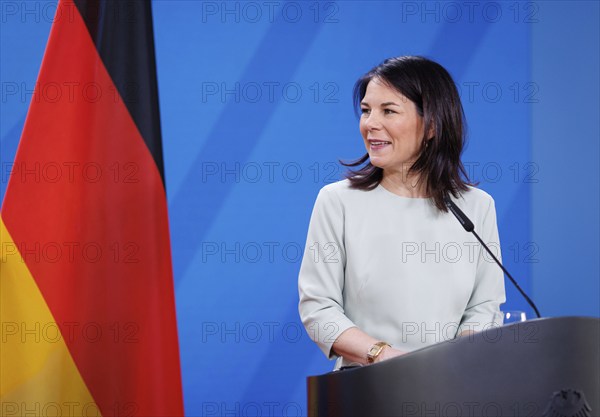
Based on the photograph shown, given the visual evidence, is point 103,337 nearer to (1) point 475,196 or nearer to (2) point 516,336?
(1) point 475,196

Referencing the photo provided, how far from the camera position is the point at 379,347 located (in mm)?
1507

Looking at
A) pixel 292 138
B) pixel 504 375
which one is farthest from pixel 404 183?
pixel 292 138

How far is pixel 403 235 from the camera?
5.70 feet

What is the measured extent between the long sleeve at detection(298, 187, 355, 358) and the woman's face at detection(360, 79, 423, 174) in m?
0.15

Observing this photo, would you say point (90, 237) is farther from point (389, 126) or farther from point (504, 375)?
point (504, 375)

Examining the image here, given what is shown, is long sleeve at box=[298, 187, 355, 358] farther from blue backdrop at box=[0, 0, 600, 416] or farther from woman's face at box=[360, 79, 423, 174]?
blue backdrop at box=[0, 0, 600, 416]

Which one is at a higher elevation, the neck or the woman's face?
the woman's face

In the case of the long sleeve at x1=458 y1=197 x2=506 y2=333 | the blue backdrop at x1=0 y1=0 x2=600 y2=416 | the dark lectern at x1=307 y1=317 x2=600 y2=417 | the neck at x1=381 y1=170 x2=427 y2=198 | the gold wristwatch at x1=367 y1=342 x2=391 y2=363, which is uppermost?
the blue backdrop at x1=0 y1=0 x2=600 y2=416

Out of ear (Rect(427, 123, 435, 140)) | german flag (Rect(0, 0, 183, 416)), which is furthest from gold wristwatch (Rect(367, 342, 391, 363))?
german flag (Rect(0, 0, 183, 416))

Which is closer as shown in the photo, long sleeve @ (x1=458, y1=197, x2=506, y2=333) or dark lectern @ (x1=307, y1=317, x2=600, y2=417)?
dark lectern @ (x1=307, y1=317, x2=600, y2=417)

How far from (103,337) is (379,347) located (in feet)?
2.63

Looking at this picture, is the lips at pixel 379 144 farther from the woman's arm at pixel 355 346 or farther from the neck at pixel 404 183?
the woman's arm at pixel 355 346

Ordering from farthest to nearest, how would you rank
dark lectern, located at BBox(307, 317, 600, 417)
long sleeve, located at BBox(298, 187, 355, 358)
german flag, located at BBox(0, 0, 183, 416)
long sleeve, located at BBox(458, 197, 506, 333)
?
german flag, located at BBox(0, 0, 183, 416) < long sleeve, located at BBox(458, 197, 506, 333) < long sleeve, located at BBox(298, 187, 355, 358) < dark lectern, located at BBox(307, 317, 600, 417)

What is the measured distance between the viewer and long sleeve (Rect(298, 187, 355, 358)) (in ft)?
5.29
